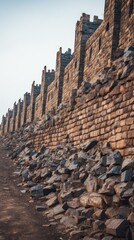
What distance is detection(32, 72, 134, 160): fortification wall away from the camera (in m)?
6.63

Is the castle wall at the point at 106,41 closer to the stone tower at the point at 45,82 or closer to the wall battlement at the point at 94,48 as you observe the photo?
the wall battlement at the point at 94,48

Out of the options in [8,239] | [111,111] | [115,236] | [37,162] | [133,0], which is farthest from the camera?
[37,162]

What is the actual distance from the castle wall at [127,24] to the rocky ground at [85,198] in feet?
13.0

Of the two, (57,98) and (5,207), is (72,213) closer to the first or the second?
(5,207)

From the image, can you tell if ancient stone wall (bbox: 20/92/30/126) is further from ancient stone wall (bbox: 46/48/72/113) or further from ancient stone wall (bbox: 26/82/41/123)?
ancient stone wall (bbox: 46/48/72/113)

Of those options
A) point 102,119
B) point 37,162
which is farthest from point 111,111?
point 37,162

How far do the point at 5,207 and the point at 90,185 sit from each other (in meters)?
2.25

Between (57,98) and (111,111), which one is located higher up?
(57,98)

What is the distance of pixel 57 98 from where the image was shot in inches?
807

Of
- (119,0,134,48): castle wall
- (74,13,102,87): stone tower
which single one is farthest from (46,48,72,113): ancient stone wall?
(119,0,134,48): castle wall

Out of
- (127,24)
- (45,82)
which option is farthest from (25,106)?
(127,24)

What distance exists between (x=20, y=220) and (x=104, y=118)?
3.68m

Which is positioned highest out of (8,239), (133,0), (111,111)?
(133,0)

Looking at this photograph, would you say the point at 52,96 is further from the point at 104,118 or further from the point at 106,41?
the point at 104,118
